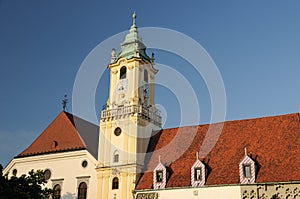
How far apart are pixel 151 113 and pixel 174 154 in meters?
4.73

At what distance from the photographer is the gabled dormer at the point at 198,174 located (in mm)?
29372

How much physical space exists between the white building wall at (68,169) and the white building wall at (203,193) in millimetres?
6148

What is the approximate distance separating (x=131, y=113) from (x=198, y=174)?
25.7 ft

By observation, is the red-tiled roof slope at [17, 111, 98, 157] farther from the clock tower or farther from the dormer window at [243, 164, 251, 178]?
the dormer window at [243, 164, 251, 178]

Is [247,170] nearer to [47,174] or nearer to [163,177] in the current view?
[163,177]

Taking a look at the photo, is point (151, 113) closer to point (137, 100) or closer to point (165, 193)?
point (137, 100)

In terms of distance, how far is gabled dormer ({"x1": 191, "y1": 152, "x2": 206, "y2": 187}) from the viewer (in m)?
29.4

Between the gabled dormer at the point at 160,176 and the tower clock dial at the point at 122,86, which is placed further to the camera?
the tower clock dial at the point at 122,86

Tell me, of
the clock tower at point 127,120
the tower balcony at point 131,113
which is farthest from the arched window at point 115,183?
the tower balcony at point 131,113

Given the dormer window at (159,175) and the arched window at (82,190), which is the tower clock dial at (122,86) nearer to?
the dormer window at (159,175)

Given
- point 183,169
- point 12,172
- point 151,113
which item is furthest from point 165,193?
point 12,172

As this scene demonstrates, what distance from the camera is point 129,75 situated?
3609 centimetres

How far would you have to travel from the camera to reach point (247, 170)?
92.8 ft

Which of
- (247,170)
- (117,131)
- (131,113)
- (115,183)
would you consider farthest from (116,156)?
(247,170)
